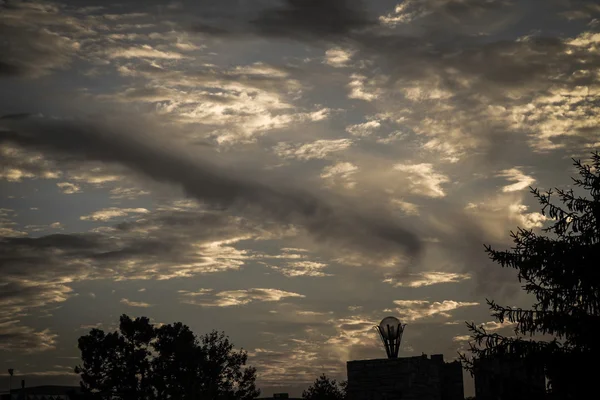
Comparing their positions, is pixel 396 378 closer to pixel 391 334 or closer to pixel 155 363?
pixel 391 334

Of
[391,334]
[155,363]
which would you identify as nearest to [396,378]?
[391,334]

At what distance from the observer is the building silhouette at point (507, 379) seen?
28.0 meters

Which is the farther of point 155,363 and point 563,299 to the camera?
point 155,363

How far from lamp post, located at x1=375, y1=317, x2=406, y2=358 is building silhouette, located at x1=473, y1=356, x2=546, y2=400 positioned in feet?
12.2

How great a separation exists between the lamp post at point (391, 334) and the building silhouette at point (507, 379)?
147 inches

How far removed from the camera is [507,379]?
28.7 m

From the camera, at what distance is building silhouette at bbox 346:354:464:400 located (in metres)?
29.4

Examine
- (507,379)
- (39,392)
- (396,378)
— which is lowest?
(39,392)

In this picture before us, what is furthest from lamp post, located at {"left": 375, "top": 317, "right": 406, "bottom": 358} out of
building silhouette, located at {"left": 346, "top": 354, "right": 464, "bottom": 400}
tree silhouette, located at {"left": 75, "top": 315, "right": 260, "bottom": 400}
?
tree silhouette, located at {"left": 75, "top": 315, "right": 260, "bottom": 400}

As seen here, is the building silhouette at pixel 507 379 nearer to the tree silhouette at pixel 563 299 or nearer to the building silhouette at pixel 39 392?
the tree silhouette at pixel 563 299

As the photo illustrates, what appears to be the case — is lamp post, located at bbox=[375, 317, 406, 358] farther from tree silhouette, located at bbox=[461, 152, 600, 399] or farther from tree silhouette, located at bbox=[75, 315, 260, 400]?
tree silhouette, located at bbox=[75, 315, 260, 400]

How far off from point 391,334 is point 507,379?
5148 mm

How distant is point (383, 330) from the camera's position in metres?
31.8

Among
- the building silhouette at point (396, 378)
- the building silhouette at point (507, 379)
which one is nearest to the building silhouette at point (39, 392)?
the building silhouette at point (396, 378)
